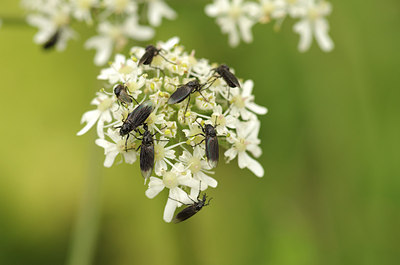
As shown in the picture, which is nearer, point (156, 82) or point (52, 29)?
point (156, 82)

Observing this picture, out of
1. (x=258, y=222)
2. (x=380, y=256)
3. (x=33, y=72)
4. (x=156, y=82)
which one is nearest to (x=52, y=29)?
(x=33, y=72)

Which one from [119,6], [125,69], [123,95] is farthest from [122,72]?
Answer: [119,6]

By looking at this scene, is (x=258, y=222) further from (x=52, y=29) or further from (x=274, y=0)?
(x=52, y=29)

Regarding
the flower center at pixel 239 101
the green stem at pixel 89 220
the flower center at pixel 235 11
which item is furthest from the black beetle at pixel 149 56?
the flower center at pixel 235 11

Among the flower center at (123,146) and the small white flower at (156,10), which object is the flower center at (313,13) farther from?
the flower center at (123,146)

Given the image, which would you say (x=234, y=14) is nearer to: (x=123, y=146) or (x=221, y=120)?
(x=221, y=120)

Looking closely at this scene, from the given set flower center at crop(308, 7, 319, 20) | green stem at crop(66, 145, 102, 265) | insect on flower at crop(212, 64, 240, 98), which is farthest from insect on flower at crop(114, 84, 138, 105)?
flower center at crop(308, 7, 319, 20)
